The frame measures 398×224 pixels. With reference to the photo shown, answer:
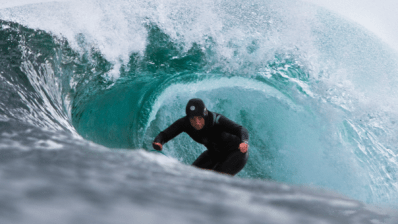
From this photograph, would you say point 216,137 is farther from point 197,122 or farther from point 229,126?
point 197,122

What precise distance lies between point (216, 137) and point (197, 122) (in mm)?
267

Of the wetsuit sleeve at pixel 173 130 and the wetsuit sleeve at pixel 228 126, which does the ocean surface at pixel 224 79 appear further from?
the wetsuit sleeve at pixel 228 126

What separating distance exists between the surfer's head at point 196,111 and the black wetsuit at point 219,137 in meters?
0.06

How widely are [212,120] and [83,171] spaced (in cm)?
130

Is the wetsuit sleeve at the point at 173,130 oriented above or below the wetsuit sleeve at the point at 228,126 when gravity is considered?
below

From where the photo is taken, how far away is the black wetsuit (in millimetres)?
1878

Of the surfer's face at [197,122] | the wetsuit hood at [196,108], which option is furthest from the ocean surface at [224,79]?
the wetsuit hood at [196,108]

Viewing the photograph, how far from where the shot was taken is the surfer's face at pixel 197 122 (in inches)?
69.2

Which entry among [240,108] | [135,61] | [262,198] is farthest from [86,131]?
[262,198]

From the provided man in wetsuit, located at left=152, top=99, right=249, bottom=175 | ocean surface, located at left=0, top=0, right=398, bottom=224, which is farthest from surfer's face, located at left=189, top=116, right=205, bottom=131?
ocean surface, located at left=0, top=0, right=398, bottom=224

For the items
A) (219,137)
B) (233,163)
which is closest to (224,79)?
(219,137)

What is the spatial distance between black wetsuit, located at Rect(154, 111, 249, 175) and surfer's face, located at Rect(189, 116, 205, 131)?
4 cm

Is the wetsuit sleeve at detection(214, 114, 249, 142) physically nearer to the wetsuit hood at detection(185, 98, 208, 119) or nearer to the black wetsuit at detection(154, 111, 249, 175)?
the black wetsuit at detection(154, 111, 249, 175)

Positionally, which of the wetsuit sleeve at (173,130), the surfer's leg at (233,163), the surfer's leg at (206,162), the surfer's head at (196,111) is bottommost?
the surfer's leg at (206,162)
